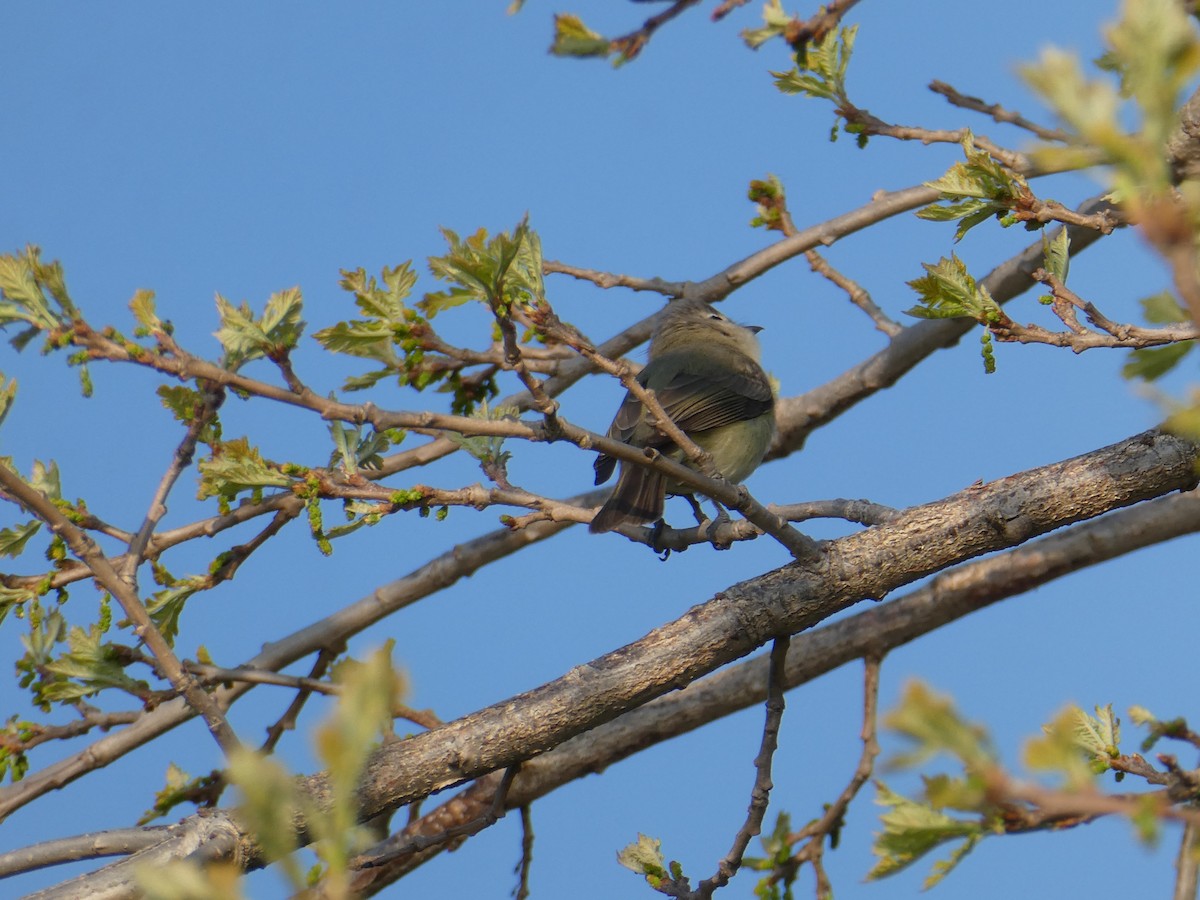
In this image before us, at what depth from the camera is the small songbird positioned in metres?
4.81

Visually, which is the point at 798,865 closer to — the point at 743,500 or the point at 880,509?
the point at 880,509

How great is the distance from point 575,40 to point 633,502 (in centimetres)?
261

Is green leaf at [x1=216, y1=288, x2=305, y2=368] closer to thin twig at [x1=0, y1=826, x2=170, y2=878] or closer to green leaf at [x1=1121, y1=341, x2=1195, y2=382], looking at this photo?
thin twig at [x1=0, y1=826, x2=170, y2=878]

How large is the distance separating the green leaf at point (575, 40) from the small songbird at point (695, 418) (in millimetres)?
2349

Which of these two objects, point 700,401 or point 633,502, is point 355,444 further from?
point 700,401

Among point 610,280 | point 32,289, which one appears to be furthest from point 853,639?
point 32,289

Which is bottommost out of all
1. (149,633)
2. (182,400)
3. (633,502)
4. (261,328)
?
(149,633)

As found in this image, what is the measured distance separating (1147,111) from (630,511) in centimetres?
370

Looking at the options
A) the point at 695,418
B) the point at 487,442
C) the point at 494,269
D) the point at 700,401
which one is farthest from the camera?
the point at 700,401

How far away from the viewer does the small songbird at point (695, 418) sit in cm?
481

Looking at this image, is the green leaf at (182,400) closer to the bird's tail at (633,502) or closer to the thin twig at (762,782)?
the bird's tail at (633,502)

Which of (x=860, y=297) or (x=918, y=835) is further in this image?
(x=860, y=297)

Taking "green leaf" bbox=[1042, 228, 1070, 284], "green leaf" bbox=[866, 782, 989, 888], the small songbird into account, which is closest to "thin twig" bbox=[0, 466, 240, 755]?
the small songbird

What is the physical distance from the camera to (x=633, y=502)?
477cm
